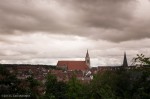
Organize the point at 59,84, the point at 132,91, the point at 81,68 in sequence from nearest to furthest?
1. the point at 132,91
2. the point at 59,84
3. the point at 81,68

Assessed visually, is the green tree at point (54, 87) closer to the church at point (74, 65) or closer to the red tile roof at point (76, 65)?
the church at point (74, 65)

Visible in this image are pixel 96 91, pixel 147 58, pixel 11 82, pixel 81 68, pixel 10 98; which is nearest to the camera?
pixel 147 58

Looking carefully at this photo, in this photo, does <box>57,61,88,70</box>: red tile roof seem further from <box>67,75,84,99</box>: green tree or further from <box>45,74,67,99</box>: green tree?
A: <box>67,75,84,99</box>: green tree

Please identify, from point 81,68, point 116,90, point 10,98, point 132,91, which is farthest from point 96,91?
point 81,68

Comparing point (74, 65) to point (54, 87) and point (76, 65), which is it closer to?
point (76, 65)

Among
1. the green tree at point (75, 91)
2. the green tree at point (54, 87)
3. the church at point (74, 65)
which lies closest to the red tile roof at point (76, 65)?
the church at point (74, 65)

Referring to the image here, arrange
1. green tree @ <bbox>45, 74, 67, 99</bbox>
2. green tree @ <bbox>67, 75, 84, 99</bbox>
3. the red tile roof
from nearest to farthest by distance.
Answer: green tree @ <bbox>67, 75, 84, 99</bbox> < green tree @ <bbox>45, 74, 67, 99</bbox> < the red tile roof

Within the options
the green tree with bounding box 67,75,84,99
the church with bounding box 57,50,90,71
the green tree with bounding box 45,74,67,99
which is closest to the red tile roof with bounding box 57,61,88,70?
the church with bounding box 57,50,90,71

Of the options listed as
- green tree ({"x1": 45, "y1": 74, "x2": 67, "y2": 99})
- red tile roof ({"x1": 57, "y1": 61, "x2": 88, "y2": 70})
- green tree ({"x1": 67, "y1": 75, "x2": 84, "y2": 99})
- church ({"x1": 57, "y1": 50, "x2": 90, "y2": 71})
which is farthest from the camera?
red tile roof ({"x1": 57, "y1": 61, "x2": 88, "y2": 70})

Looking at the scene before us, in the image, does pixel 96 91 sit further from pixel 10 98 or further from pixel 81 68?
pixel 81 68

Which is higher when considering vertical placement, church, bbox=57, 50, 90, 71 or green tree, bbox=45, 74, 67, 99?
church, bbox=57, 50, 90, 71

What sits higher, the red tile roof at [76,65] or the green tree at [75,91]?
the red tile roof at [76,65]

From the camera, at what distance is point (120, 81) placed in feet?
85.5

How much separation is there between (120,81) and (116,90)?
40.9 inches
